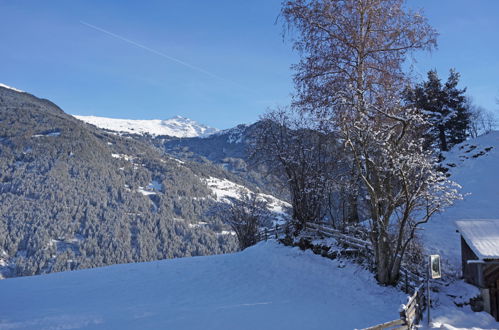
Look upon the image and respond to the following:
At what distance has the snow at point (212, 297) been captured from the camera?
33.8 feet

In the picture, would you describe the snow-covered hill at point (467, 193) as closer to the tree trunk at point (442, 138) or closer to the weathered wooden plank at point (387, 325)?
the tree trunk at point (442, 138)

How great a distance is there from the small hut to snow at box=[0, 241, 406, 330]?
2.59 metres

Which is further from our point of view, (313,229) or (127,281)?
(313,229)

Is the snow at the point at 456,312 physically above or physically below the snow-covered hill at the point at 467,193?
below

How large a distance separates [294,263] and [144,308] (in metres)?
6.89

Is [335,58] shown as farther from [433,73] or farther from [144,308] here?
[433,73]

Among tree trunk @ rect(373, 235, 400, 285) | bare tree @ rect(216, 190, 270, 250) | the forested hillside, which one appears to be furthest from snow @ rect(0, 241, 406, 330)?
the forested hillside

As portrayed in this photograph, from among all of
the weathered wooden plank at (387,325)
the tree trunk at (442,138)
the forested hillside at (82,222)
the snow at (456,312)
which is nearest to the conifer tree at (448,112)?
the tree trunk at (442,138)

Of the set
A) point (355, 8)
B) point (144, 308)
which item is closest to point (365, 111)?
point (355, 8)

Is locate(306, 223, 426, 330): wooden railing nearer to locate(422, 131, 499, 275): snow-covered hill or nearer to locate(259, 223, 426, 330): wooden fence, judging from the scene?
locate(259, 223, 426, 330): wooden fence

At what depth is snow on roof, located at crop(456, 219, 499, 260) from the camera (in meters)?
10.7

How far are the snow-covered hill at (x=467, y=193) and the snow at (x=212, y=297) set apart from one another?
402cm

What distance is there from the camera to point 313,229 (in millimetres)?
17750

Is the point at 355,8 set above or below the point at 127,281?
above
